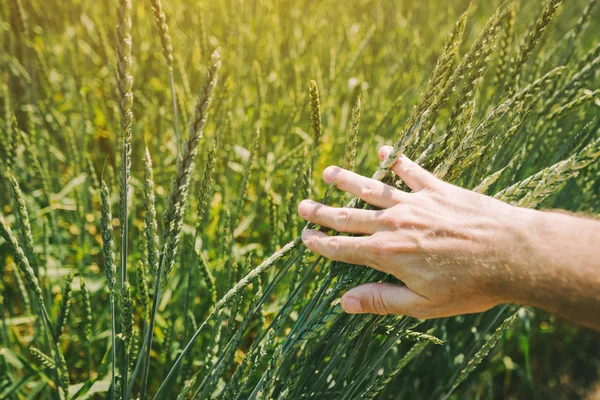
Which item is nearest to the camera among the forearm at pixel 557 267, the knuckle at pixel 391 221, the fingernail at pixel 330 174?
the forearm at pixel 557 267

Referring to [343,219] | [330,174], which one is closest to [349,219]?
[343,219]

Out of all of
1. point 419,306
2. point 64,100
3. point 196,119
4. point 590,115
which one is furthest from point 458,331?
point 64,100

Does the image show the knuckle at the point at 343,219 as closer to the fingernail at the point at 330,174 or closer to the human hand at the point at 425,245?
the human hand at the point at 425,245

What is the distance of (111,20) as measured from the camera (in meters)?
2.39

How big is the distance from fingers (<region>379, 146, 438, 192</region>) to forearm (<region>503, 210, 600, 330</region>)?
0.17 meters

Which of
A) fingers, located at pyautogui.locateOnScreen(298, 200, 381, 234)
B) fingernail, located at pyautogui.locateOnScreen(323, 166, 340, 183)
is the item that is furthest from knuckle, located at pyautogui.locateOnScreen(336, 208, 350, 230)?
fingernail, located at pyautogui.locateOnScreen(323, 166, 340, 183)

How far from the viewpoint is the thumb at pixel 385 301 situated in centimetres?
80

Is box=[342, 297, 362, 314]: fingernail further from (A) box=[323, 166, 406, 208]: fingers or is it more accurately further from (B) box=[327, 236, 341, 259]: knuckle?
(A) box=[323, 166, 406, 208]: fingers

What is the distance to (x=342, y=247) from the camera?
33.1 inches

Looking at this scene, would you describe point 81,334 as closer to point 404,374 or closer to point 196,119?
point 404,374

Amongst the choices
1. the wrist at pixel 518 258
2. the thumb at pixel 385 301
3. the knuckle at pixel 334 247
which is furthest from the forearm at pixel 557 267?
the knuckle at pixel 334 247

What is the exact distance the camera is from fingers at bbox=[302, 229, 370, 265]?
0.82m

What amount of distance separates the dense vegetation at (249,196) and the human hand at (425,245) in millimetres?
45

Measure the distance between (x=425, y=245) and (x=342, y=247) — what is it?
0.50 feet
